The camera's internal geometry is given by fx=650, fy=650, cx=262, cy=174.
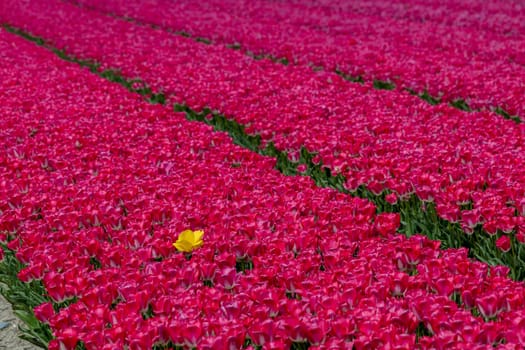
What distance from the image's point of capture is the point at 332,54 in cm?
1086

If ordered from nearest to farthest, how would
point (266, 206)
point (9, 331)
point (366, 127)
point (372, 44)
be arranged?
point (9, 331)
point (266, 206)
point (366, 127)
point (372, 44)

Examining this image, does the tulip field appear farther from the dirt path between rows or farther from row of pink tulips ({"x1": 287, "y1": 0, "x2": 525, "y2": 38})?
row of pink tulips ({"x1": 287, "y1": 0, "x2": 525, "y2": 38})

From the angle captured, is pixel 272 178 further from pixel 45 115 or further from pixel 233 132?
pixel 45 115

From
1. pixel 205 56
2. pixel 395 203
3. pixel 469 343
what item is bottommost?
pixel 205 56

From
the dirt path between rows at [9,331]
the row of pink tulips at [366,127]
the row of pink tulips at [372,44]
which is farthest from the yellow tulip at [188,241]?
the row of pink tulips at [372,44]

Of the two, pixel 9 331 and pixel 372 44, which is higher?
pixel 372 44

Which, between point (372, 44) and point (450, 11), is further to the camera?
point (450, 11)

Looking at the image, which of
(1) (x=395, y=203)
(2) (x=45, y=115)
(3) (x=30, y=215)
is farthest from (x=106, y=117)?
(1) (x=395, y=203)

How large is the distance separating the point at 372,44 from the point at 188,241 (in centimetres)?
869

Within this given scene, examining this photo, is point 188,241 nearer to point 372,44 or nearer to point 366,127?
point 366,127

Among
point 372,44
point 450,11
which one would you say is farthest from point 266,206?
point 450,11

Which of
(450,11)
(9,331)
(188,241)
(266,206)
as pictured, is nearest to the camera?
(9,331)

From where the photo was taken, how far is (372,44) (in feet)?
38.5

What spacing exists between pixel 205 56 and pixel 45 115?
4185 millimetres
